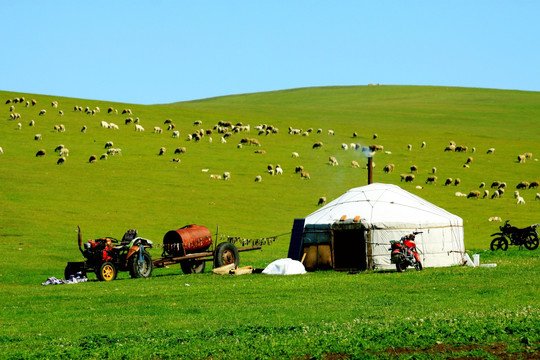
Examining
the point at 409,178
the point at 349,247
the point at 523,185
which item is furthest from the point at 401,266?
the point at 523,185

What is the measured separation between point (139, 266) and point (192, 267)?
3.67 metres

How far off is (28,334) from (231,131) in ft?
233

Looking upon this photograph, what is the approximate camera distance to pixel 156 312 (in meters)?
18.4

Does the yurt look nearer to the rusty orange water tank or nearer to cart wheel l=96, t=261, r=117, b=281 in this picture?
the rusty orange water tank

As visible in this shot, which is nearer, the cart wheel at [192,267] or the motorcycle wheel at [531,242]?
the cart wheel at [192,267]

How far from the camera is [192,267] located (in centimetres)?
3155

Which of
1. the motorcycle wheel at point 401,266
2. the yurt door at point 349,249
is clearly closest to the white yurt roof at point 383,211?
the yurt door at point 349,249

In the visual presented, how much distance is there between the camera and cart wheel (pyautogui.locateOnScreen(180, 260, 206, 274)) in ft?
103

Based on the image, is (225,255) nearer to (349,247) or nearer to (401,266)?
(349,247)

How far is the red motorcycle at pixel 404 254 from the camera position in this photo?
27.2 metres

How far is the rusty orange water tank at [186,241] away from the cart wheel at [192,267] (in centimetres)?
91

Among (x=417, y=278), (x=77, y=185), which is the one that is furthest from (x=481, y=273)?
(x=77, y=185)

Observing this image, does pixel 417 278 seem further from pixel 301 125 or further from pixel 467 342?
Result: pixel 301 125

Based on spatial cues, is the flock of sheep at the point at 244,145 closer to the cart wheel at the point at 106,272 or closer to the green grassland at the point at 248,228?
the green grassland at the point at 248,228
